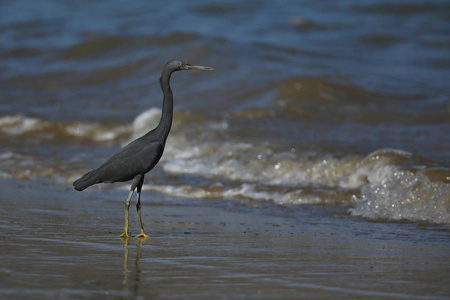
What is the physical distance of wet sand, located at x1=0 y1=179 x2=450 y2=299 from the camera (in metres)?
4.67

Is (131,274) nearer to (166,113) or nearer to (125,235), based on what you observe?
(125,235)

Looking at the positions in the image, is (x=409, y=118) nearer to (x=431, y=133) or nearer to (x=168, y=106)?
(x=431, y=133)

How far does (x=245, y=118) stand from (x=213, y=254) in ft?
25.1

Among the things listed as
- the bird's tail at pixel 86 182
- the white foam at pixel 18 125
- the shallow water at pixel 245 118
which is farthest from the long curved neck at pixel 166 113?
the white foam at pixel 18 125

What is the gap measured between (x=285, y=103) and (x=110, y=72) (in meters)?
5.65

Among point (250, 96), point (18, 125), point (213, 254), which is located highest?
point (213, 254)

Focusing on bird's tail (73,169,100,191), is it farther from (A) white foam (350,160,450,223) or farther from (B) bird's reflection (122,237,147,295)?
(A) white foam (350,160,450,223)

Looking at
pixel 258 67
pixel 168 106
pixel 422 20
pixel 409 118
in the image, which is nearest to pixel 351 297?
pixel 168 106

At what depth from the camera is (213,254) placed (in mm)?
5707

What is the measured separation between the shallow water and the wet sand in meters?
0.04

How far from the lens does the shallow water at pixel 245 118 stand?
22.8 ft

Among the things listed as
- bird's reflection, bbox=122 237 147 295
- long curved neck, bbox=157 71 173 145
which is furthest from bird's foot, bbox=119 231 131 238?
long curved neck, bbox=157 71 173 145

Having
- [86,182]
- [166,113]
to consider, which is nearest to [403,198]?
[166,113]

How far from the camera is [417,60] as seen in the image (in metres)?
17.7
